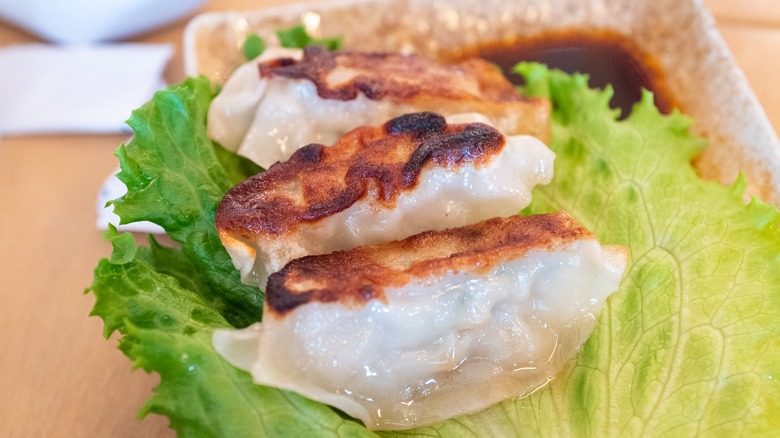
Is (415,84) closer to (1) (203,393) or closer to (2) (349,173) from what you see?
(2) (349,173)

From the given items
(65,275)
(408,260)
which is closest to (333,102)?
(408,260)

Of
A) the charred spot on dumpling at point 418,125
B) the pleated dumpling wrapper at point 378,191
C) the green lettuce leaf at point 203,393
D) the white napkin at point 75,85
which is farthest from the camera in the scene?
the white napkin at point 75,85

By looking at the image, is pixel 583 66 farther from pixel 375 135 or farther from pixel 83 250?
pixel 83 250

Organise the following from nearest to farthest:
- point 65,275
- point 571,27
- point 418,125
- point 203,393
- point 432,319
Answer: point 203,393, point 432,319, point 418,125, point 65,275, point 571,27

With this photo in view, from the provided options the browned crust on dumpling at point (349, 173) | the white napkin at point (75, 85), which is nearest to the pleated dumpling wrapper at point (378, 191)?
the browned crust on dumpling at point (349, 173)

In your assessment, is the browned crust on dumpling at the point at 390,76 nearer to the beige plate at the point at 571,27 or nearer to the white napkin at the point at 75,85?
the beige plate at the point at 571,27

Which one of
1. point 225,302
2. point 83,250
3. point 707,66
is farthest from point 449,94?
point 83,250

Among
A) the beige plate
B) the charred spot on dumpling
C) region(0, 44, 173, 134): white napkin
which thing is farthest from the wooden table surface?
the charred spot on dumpling
